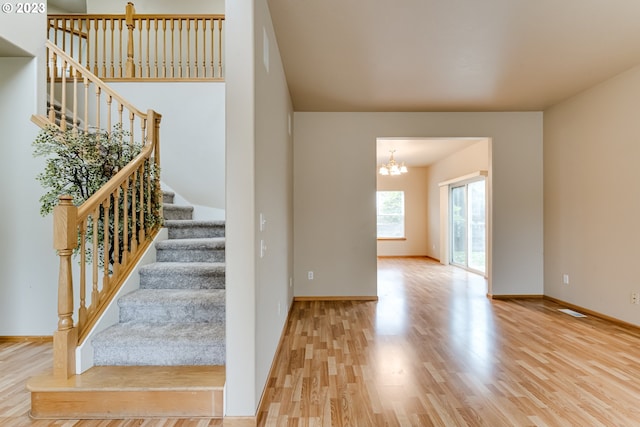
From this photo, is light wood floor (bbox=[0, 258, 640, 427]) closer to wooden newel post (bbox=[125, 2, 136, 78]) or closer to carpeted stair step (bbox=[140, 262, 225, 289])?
carpeted stair step (bbox=[140, 262, 225, 289])

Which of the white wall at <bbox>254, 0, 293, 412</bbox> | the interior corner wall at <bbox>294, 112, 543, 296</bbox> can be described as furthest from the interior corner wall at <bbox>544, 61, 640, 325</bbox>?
the white wall at <bbox>254, 0, 293, 412</bbox>

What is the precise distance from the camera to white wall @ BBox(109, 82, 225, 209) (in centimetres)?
451

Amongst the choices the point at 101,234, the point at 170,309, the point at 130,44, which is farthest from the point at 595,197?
the point at 130,44

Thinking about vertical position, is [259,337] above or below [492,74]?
below

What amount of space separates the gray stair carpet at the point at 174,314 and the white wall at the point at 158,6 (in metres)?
4.65

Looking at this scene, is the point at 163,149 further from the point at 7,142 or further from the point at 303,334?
the point at 303,334

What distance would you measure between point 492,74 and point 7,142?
190 inches

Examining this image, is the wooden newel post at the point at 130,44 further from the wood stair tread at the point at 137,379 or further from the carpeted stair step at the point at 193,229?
the wood stair tread at the point at 137,379

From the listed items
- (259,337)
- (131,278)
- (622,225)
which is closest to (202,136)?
(131,278)

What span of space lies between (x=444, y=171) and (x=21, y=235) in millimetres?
8023

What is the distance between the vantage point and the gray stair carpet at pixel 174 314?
2.10 metres

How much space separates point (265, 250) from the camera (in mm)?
2189

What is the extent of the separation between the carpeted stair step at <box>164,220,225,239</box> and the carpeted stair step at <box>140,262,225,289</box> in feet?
2.01

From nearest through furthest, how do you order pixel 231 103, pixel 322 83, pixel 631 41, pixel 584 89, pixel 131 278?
pixel 231 103
pixel 131 278
pixel 631 41
pixel 322 83
pixel 584 89
